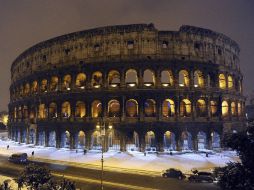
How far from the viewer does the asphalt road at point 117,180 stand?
1934cm

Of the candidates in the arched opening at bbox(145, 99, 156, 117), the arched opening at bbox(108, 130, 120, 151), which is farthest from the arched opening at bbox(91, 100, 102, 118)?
the arched opening at bbox(145, 99, 156, 117)

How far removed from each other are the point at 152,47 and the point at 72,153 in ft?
65.6

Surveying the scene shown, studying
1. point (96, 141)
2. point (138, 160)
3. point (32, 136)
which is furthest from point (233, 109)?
point (32, 136)

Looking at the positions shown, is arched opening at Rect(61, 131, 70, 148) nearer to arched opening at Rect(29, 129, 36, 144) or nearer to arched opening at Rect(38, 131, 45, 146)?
arched opening at Rect(38, 131, 45, 146)

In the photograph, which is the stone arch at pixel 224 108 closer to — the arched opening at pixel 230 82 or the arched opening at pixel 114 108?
the arched opening at pixel 230 82

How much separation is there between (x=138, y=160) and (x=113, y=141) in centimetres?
741

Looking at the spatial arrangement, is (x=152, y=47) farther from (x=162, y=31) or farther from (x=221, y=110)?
(x=221, y=110)

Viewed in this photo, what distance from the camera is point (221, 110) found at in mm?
38000

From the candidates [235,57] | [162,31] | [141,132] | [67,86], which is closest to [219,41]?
[235,57]

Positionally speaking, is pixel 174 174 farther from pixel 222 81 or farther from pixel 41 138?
→ pixel 41 138

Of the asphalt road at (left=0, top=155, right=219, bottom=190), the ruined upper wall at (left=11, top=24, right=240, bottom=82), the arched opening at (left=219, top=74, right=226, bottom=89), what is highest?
the ruined upper wall at (left=11, top=24, right=240, bottom=82)

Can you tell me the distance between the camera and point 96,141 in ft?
127

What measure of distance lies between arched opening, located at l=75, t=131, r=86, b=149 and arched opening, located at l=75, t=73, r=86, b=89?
7.82m

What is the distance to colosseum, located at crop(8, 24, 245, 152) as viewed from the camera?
3534 cm
